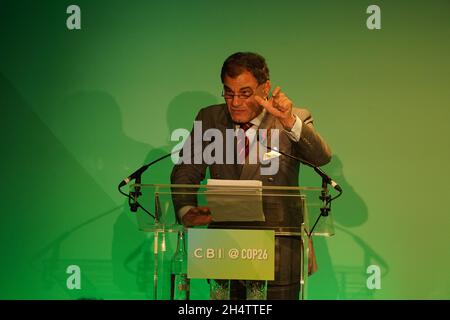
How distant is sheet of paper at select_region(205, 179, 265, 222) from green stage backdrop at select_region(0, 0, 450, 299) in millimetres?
1506

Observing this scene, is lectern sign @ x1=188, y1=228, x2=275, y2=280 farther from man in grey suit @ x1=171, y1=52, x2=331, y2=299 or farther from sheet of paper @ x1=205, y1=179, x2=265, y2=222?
man in grey suit @ x1=171, y1=52, x2=331, y2=299

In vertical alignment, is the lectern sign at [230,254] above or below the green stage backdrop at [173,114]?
below

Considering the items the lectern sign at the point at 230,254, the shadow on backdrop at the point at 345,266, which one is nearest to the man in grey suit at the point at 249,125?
the shadow on backdrop at the point at 345,266

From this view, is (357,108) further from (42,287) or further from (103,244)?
(42,287)

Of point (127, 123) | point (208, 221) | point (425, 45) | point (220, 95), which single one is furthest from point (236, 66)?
point (208, 221)

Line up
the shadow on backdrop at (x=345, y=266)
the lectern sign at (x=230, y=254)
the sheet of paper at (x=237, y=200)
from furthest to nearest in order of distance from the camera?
the shadow on backdrop at (x=345, y=266) → the sheet of paper at (x=237, y=200) → the lectern sign at (x=230, y=254)

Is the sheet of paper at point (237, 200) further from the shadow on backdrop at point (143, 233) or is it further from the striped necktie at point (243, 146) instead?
the shadow on backdrop at point (143, 233)

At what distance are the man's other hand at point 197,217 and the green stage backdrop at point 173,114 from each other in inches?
57.7

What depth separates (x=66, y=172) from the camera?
509cm

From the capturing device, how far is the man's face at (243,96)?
4.87 metres

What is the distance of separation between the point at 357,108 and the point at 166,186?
6.25 feet

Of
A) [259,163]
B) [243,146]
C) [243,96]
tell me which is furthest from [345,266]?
[243,96]

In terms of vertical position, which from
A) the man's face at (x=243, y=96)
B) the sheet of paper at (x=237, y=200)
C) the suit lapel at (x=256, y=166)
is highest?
the man's face at (x=243, y=96)

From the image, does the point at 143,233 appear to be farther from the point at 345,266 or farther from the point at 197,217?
the point at 197,217
